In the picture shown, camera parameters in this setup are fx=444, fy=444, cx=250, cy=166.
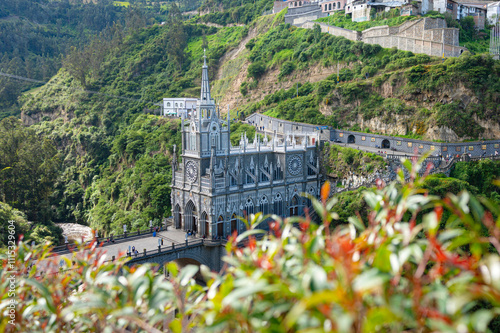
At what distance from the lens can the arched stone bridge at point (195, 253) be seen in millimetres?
32250

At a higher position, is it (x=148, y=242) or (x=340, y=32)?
(x=340, y=32)

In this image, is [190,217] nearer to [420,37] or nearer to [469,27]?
[420,37]

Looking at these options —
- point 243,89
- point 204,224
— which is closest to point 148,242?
point 204,224

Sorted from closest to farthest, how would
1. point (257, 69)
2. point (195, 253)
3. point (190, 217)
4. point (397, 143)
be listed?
point (195, 253) → point (190, 217) → point (397, 143) → point (257, 69)

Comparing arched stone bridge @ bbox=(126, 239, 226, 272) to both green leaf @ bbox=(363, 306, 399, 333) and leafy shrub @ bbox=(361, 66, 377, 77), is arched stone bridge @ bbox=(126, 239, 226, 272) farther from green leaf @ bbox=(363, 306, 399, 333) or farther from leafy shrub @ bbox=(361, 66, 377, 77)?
leafy shrub @ bbox=(361, 66, 377, 77)

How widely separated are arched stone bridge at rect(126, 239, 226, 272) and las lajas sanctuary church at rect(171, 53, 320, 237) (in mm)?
1103

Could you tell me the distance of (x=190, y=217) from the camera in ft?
122

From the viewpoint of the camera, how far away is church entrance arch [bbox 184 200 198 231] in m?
36.8

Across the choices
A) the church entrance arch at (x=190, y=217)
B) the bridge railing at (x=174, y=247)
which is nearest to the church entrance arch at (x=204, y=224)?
the bridge railing at (x=174, y=247)

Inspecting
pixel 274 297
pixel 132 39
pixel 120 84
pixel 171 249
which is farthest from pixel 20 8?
pixel 274 297

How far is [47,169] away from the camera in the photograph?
56.4m

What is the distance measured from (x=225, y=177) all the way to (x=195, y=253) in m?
6.34

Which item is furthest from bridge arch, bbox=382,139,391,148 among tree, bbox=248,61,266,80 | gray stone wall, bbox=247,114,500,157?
tree, bbox=248,61,266,80

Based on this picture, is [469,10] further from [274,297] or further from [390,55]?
[274,297]
